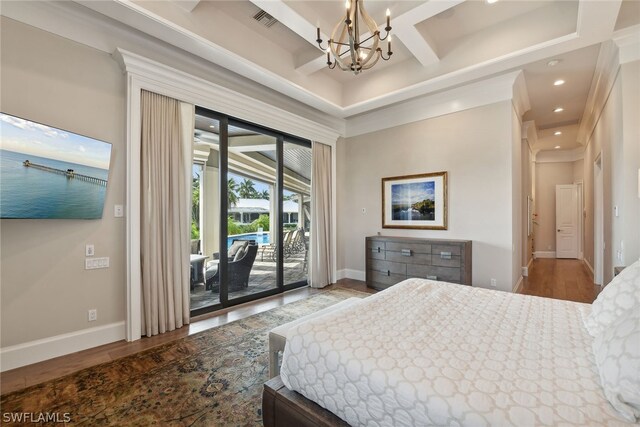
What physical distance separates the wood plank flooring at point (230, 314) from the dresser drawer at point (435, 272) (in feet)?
2.65

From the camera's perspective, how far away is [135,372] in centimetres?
227

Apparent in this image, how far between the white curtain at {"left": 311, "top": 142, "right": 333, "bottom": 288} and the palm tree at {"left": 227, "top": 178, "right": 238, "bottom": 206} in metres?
1.46

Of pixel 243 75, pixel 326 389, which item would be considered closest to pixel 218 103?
pixel 243 75

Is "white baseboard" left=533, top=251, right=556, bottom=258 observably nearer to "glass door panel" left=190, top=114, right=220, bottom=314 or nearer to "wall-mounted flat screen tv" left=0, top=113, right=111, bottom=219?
"glass door panel" left=190, top=114, right=220, bottom=314

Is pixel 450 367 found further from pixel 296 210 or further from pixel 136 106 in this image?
pixel 296 210

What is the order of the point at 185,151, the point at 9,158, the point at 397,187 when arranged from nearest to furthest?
the point at 9,158 < the point at 185,151 < the point at 397,187

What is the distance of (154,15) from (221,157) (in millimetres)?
1628

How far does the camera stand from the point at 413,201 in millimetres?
4820

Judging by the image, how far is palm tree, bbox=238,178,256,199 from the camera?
4133 millimetres

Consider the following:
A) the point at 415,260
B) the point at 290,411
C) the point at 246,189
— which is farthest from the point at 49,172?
the point at 415,260

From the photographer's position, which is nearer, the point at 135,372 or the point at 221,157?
the point at 135,372

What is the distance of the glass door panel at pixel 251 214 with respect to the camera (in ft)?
13.2

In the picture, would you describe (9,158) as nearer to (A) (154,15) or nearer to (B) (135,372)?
(A) (154,15)

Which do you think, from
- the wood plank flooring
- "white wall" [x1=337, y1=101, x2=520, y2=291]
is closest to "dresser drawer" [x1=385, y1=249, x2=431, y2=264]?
"white wall" [x1=337, y1=101, x2=520, y2=291]
